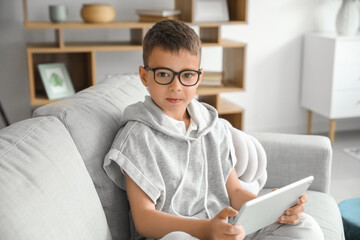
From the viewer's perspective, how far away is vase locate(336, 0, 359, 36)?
353 cm

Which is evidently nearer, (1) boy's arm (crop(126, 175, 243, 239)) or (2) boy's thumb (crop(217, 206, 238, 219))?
(2) boy's thumb (crop(217, 206, 238, 219))

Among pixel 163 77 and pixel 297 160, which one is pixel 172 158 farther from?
pixel 297 160

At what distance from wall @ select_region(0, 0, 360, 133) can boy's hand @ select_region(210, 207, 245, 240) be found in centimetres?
238

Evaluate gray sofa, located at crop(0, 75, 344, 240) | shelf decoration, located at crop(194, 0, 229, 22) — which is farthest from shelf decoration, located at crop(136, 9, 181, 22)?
gray sofa, located at crop(0, 75, 344, 240)

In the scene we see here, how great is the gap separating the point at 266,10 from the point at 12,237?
3224mm

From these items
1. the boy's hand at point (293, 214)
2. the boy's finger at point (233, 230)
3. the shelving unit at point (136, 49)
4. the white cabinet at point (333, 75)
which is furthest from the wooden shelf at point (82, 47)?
the boy's finger at point (233, 230)

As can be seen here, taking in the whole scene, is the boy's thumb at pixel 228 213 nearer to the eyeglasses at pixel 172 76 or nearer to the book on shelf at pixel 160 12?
the eyeglasses at pixel 172 76

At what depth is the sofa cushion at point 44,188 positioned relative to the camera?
831mm

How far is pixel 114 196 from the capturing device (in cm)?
129

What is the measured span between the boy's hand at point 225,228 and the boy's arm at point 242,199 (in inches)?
9.3

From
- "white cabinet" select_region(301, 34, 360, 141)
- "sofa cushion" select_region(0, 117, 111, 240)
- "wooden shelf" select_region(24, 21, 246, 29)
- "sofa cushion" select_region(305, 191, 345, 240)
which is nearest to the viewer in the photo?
"sofa cushion" select_region(0, 117, 111, 240)

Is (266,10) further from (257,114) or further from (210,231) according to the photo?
(210,231)

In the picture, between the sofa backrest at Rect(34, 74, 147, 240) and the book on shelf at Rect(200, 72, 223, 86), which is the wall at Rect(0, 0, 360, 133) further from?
the sofa backrest at Rect(34, 74, 147, 240)

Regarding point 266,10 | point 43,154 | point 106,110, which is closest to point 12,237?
point 43,154
